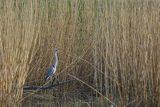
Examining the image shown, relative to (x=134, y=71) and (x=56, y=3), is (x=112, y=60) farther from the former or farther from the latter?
(x=56, y=3)

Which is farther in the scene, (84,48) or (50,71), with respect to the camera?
(84,48)

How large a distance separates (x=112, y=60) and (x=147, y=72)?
35 cm

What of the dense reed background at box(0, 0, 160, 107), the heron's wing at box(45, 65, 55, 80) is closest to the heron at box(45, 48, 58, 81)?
the heron's wing at box(45, 65, 55, 80)

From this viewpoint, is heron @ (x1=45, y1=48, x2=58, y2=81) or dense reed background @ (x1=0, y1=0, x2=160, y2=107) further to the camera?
heron @ (x1=45, y1=48, x2=58, y2=81)

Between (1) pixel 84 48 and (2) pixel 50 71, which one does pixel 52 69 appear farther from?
(1) pixel 84 48

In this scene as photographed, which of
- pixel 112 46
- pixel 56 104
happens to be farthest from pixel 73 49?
pixel 112 46

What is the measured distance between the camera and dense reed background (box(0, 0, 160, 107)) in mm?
4199

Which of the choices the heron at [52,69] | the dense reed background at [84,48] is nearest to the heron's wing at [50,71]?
the heron at [52,69]

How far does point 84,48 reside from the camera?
5.93 m

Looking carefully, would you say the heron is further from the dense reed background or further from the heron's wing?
the dense reed background

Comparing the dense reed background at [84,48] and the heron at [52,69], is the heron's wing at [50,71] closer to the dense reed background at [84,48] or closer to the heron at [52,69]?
the heron at [52,69]

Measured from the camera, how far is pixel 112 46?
187 inches

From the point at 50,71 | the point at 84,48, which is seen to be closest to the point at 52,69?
the point at 50,71

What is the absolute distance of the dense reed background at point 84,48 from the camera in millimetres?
4199
